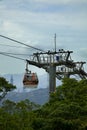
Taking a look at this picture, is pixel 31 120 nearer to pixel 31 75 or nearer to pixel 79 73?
pixel 31 75

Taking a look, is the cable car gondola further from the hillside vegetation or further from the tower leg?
the tower leg

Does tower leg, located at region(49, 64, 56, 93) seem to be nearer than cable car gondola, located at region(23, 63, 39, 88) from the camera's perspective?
No

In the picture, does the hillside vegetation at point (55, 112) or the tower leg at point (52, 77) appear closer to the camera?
the hillside vegetation at point (55, 112)

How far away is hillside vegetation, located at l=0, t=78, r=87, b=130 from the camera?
104 ft

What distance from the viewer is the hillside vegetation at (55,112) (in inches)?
1246

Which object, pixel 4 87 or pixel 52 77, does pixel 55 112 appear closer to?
pixel 4 87

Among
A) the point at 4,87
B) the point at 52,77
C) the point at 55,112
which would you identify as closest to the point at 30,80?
the point at 4,87

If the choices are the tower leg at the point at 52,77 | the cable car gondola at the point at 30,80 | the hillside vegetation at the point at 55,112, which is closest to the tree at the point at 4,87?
the cable car gondola at the point at 30,80

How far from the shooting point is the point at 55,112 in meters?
38.5

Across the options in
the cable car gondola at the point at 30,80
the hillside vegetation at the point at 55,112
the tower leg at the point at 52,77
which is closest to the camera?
the hillside vegetation at the point at 55,112

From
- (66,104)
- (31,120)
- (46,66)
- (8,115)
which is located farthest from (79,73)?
(8,115)

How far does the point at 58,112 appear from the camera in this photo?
126 feet

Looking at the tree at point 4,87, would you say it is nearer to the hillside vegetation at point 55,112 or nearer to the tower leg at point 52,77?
the tower leg at point 52,77

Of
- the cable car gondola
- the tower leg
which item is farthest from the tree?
the tower leg
